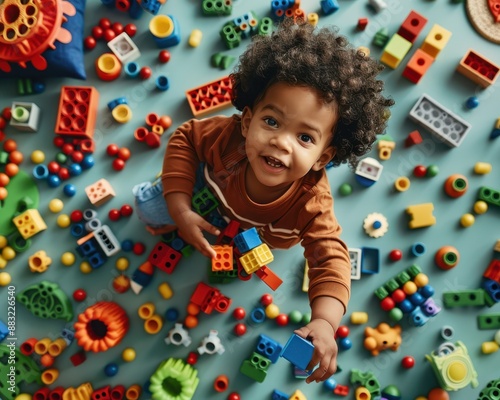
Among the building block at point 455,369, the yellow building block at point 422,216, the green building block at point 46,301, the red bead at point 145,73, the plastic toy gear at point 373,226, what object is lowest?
the green building block at point 46,301

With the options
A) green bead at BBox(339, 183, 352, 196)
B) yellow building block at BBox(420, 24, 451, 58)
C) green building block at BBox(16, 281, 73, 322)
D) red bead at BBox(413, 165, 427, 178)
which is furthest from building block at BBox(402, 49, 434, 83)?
green building block at BBox(16, 281, 73, 322)

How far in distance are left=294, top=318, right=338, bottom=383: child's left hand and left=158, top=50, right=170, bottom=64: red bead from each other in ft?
2.57

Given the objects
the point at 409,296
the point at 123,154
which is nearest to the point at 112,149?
the point at 123,154

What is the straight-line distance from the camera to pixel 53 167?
1182mm

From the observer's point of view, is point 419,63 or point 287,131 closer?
point 287,131

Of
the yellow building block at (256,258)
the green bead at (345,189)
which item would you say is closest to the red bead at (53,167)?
the yellow building block at (256,258)

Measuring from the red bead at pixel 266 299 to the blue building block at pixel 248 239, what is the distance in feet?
0.97

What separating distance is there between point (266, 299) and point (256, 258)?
0.30 m

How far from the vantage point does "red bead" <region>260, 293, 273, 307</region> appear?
116cm

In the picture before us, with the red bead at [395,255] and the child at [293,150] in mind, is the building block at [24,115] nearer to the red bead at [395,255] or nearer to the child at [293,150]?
the child at [293,150]

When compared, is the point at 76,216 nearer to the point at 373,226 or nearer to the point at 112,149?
the point at 112,149

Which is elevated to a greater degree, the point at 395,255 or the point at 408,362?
the point at 395,255

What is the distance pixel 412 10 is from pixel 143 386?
117 centimetres

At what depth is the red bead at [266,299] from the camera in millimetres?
1155
